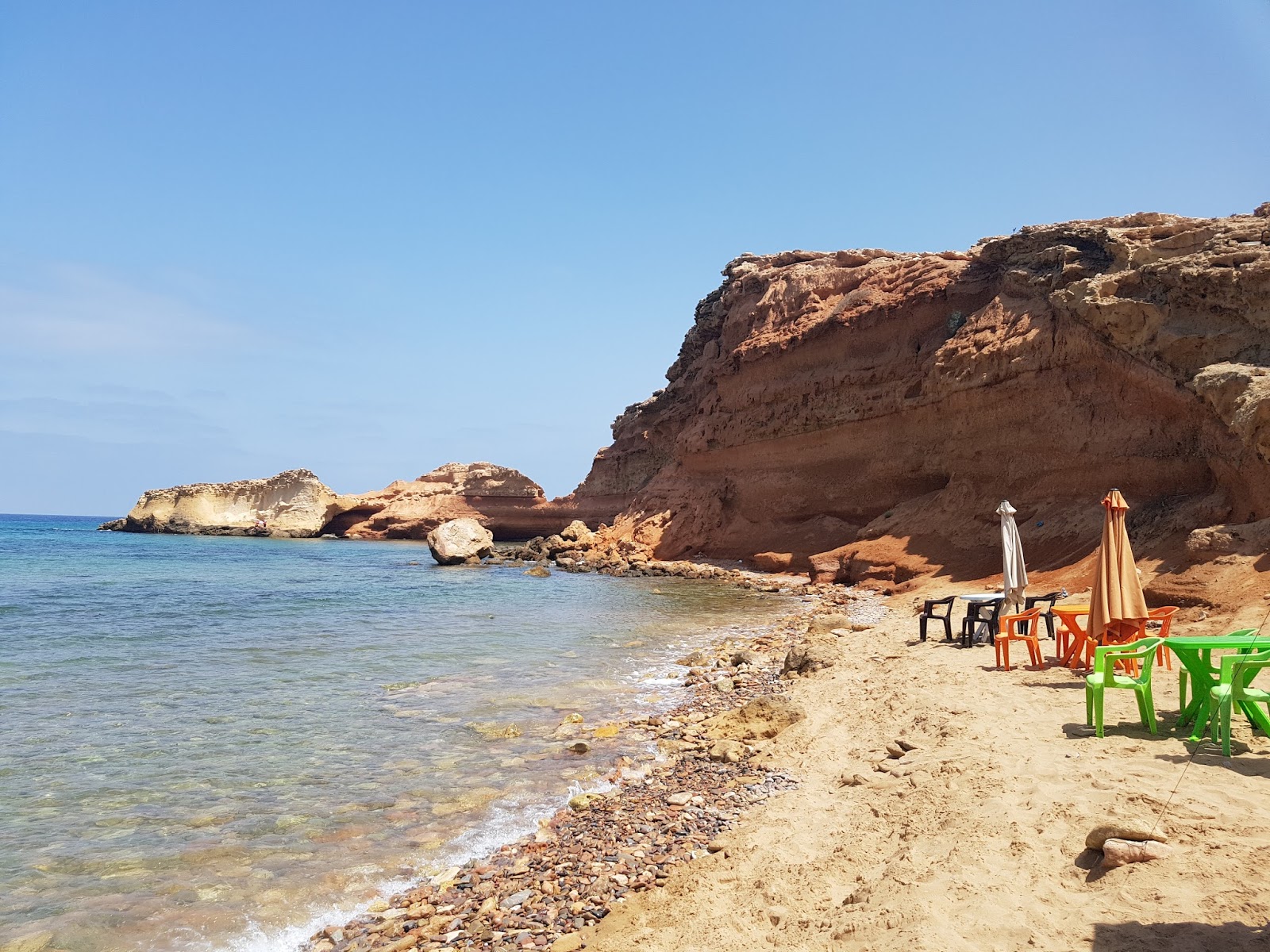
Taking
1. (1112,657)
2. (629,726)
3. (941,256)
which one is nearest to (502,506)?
(941,256)

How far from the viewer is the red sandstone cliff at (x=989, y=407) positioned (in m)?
14.8

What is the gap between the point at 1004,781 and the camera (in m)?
5.23

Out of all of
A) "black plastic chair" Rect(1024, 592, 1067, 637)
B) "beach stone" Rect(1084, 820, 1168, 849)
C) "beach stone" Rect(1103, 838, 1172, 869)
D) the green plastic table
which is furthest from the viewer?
"black plastic chair" Rect(1024, 592, 1067, 637)

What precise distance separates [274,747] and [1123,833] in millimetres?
8162

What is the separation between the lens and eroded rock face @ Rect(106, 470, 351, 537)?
68250 mm

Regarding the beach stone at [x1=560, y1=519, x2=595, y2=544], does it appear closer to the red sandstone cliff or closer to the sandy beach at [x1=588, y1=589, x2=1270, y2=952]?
the red sandstone cliff

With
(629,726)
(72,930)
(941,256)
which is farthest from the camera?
(941,256)

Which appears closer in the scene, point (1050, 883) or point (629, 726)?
point (1050, 883)

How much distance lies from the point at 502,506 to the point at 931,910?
5761 centimetres

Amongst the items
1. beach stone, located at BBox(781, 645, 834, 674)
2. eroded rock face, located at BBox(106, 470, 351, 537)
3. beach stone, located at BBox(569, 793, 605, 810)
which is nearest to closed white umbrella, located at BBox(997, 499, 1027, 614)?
beach stone, located at BBox(781, 645, 834, 674)

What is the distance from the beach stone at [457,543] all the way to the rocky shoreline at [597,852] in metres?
31.5

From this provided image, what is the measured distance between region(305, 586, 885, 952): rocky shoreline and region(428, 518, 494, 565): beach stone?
3147 cm

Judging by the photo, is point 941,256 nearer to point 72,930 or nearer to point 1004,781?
point 1004,781

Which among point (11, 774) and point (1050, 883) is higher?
point (1050, 883)
